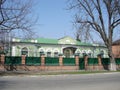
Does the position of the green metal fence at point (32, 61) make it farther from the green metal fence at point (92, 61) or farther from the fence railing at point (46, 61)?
the green metal fence at point (92, 61)

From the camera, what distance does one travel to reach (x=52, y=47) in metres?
60.3

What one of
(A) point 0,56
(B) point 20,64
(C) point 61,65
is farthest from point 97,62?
(A) point 0,56

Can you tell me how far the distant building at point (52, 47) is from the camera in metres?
54.9

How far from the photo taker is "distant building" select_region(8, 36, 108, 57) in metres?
54.9

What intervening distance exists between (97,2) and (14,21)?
56.2ft

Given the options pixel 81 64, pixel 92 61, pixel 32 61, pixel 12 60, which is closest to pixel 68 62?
pixel 81 64

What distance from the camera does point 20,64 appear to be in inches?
1505

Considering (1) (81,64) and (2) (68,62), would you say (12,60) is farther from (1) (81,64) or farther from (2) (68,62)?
(1) (81,64)

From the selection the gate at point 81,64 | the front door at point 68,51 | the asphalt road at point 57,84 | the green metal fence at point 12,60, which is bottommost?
the asphalt road at point 57,84

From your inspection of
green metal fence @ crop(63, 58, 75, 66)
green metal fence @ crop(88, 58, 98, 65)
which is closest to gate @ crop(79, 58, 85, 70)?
green metal fence @ crop(88, 58, 98, 65)

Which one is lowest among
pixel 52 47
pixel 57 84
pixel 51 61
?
pixel 57 84

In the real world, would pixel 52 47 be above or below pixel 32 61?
above

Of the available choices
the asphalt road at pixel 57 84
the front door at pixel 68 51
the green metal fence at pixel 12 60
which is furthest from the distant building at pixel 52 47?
the asphalt road at pixel 57 84

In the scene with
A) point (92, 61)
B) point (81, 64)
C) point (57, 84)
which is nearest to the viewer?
point (57, 84)
